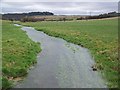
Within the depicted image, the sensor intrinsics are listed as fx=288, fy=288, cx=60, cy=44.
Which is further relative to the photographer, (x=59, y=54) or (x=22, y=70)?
(x=59, y=54)

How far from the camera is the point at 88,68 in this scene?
22734 mm

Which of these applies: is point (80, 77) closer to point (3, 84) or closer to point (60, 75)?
point (60, 75)

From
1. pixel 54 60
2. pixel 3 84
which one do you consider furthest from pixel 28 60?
pixel 3 84

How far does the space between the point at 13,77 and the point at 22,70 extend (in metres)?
1.54

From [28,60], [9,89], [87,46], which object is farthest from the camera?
[87,46]

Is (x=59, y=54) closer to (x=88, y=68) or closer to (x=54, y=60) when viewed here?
(x=54, y=60)

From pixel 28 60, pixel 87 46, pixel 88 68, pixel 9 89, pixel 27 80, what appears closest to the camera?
pixel 9 89

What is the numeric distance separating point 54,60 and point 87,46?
9975 millimetres

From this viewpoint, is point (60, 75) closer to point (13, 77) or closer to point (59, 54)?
point (13, 77)

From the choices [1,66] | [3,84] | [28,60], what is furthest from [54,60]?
[3,84]

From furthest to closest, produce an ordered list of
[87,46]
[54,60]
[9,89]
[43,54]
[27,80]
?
[87,46], [43,54], [54,60], [27,80], [9,89]

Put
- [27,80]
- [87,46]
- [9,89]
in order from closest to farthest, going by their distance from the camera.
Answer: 1. [9,89]
2. [27,80]
3. [87,46]

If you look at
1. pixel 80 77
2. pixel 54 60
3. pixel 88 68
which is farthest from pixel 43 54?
pixel 80 77

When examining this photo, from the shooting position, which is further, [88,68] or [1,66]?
[88,68]
